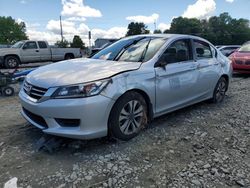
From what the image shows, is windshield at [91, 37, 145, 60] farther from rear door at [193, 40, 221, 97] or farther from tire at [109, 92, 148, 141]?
rear door at [193, 40, 221, 97]

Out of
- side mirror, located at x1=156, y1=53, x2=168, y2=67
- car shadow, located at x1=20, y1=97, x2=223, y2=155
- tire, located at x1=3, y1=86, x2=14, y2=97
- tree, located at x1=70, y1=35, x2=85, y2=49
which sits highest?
tree, located at x1=70, y1=35, x2=85, y2=49

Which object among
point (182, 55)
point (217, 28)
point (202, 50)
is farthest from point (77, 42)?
point (182, 55)

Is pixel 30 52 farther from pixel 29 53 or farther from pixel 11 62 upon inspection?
pixel 11 62

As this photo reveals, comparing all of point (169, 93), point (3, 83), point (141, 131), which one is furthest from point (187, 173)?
point (3, 83)

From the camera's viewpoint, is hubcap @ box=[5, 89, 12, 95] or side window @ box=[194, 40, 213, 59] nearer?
side window @ box=[194, 40, 213, 59]

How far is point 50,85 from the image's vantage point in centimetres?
336

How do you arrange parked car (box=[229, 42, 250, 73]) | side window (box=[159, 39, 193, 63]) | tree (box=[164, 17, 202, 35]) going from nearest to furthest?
side window (box=[159, 39, 193, 63]), parked car (box=[229, 42, 250, 73]), tree (box=[164, 17, 202, 35])

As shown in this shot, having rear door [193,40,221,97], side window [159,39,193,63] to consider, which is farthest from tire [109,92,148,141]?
rear door [193,40,221,97]

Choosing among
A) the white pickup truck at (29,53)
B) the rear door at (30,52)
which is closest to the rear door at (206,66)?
the white pickup truck at (29,53)

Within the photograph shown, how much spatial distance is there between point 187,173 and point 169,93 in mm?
1534

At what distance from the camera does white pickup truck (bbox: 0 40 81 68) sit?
15.8 metres

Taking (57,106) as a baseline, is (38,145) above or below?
below

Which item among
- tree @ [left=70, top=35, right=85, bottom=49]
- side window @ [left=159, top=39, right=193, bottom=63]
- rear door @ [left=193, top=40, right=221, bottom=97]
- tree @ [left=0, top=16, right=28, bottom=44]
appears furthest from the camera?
tree @ [left=0, top=16, right=28, bottom=44]

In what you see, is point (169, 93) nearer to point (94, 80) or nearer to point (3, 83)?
point (94, 80)
